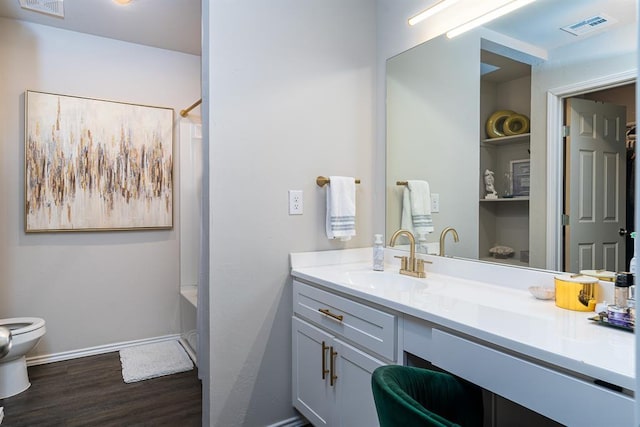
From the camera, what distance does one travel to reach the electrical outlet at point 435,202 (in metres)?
1.90

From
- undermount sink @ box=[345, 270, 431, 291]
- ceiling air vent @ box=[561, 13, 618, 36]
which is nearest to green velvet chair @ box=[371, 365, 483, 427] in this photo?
undermount sink @ box=[345, 270, 431, 291]

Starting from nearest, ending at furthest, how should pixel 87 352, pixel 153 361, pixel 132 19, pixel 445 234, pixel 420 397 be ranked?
pixel 420 397, pixel 445 234, pixel 132 19, pixel 153 361, pixel 87 352

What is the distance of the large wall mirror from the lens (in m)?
1.24

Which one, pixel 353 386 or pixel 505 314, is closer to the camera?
pixel 505 314

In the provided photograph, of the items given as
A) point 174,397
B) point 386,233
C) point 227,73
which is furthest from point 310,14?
point 174,397

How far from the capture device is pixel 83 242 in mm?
2861

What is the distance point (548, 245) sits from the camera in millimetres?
1423

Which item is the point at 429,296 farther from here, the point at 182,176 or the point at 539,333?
the point at 182,176

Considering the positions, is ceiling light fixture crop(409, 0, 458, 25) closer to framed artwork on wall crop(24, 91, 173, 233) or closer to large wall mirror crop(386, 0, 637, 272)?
large wall mirror crop(386, 0, 637, 272)

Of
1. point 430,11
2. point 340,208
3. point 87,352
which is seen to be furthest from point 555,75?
point 87,352

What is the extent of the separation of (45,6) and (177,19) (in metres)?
0.80

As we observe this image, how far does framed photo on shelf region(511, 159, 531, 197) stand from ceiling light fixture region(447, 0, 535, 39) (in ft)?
2.05

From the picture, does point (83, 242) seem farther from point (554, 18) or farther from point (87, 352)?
point (554, 18)

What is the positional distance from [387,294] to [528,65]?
1.07m
